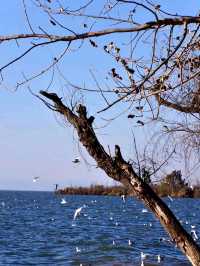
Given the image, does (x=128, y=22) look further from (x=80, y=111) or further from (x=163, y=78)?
(x=80, y=111)

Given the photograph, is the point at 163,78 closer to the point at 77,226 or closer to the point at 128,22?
the point at 128,22

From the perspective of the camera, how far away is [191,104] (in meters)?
5.24

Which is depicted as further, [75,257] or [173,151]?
[75,257]

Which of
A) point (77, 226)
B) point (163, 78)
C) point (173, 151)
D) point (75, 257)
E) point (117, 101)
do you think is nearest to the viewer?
point (117, 101)

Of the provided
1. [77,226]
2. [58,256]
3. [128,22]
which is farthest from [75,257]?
[128,22]

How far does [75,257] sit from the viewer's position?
73.3 ft

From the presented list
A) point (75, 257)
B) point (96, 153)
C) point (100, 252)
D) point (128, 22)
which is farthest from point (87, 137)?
point (100, 252)

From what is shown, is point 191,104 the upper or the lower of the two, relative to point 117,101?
upper

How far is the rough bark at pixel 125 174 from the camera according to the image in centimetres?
450

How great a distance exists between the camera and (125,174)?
→ 15.3 ft

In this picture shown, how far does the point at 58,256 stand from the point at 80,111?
61.5ft

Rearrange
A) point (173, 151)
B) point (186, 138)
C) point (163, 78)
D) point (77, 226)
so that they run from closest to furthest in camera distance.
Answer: point (163, 78), point (173, 151), point (186, 138), point (77, 226)

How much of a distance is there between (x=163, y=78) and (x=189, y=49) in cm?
27

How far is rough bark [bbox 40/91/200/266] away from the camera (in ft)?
14.8
